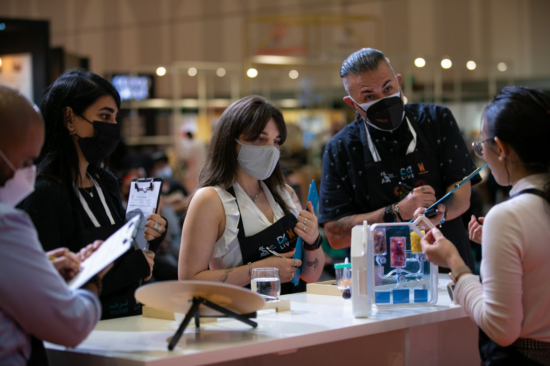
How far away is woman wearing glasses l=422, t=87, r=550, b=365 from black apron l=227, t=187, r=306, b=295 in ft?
2.68

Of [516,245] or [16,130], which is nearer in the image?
[16,130]

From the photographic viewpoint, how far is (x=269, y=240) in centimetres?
245

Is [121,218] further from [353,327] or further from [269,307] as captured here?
[353,327]

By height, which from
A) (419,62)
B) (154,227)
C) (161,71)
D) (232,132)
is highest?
(161,71)

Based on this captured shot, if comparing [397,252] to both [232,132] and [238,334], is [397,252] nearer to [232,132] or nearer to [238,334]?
[238,334]

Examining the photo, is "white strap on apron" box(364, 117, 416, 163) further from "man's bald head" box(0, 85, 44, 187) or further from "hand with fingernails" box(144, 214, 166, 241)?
"man's bald head" box(0, 85, 44, 187)

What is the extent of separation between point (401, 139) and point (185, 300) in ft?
5.16

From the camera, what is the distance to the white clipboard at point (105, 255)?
1511 millimetres

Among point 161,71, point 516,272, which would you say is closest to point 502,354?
point 516,272

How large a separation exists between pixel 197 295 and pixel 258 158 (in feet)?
2.95

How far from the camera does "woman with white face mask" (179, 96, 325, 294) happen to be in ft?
7.71

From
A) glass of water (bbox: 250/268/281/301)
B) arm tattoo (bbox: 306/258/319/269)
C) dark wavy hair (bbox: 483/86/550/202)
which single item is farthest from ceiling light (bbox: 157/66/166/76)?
dark wavy hair (bbox: 483/86/550/202)

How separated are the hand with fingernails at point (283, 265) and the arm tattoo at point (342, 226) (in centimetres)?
54

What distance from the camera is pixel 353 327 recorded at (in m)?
1.85
